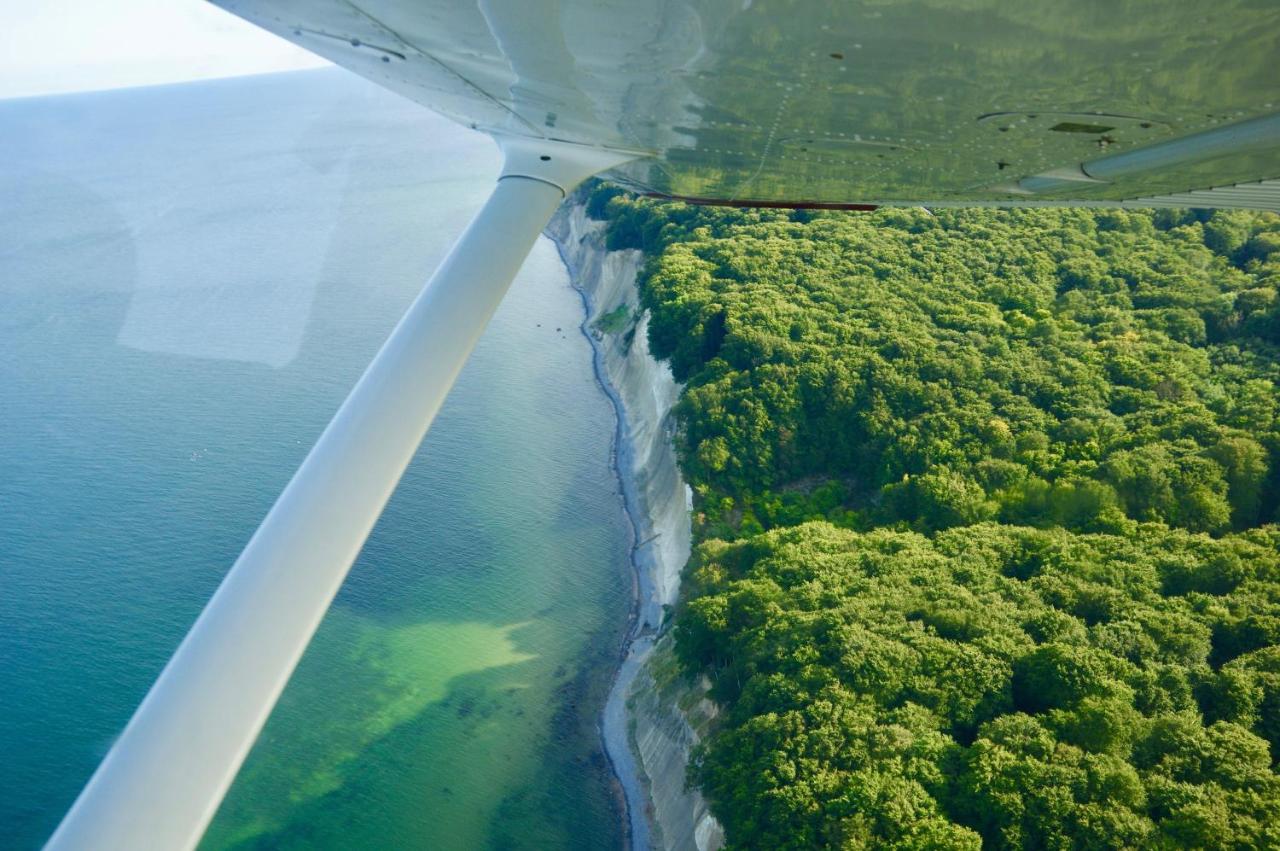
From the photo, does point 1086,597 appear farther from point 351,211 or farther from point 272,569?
point 351,211

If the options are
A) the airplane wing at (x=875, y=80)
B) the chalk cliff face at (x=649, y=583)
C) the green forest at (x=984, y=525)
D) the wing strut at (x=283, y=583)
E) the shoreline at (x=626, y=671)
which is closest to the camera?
the airplane wing at (x=875, y=80)

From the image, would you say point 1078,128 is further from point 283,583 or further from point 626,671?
point 626,671

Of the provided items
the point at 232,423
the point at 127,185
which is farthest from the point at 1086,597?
the point at 127,185

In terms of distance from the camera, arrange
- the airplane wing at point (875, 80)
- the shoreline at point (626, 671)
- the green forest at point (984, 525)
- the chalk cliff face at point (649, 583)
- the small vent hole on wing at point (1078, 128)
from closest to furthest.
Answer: the airplane wing at point (875, 80) < the small vent hole on wing at point (1078, 128) < the green forest at point (984, 525) < the chalk cliff face at point (649, 583) < the shoreline at point (626, 671)

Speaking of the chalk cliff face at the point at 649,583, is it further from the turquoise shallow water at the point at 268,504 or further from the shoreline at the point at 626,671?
the turquoise shallow water at the point at 268,504

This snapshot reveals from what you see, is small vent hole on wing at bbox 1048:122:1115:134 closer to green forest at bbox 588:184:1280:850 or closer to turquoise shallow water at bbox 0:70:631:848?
green forest at bbox 588:184:1280:850

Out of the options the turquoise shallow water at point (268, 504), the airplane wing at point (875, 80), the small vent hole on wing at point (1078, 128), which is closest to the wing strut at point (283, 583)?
the airplane wing at point (875, 80)

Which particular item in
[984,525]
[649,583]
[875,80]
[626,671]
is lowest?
[626,671]

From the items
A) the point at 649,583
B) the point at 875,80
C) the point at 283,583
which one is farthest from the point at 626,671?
the point at 875,80
